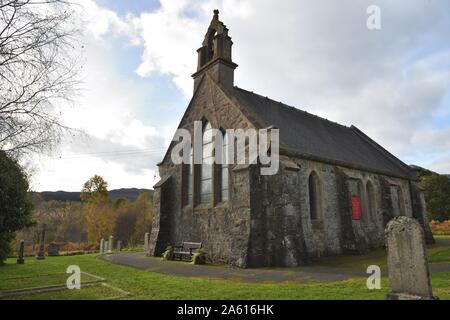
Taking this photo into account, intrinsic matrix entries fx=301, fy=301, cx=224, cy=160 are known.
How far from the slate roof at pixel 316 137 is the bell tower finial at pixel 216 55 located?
3.77 feet

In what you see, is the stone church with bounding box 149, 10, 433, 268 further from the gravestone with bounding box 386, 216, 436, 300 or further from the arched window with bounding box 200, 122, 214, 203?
the gravestone with bounding box 386, 216, 436, 300

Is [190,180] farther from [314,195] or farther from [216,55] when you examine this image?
[216,55]

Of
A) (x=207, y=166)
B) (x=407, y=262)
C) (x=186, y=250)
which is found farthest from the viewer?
(x=207, y=166)

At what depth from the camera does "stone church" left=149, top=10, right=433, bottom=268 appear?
43.0 ft

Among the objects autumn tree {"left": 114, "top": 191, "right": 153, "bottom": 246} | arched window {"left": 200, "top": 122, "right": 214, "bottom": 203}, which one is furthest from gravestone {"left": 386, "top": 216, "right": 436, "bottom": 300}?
autumn tree {"left": 114, "top": 191, "right": 153, "bottom": 246}

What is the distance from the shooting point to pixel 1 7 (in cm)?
685

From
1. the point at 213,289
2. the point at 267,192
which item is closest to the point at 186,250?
the point at 267,192

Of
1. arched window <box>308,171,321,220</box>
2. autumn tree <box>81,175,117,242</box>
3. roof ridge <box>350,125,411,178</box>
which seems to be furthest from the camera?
autumn tree <box>81,175,117,242</box>

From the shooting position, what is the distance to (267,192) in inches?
533

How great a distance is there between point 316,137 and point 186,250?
10896mm

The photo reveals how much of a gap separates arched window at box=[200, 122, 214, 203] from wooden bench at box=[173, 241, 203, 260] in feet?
7.91
